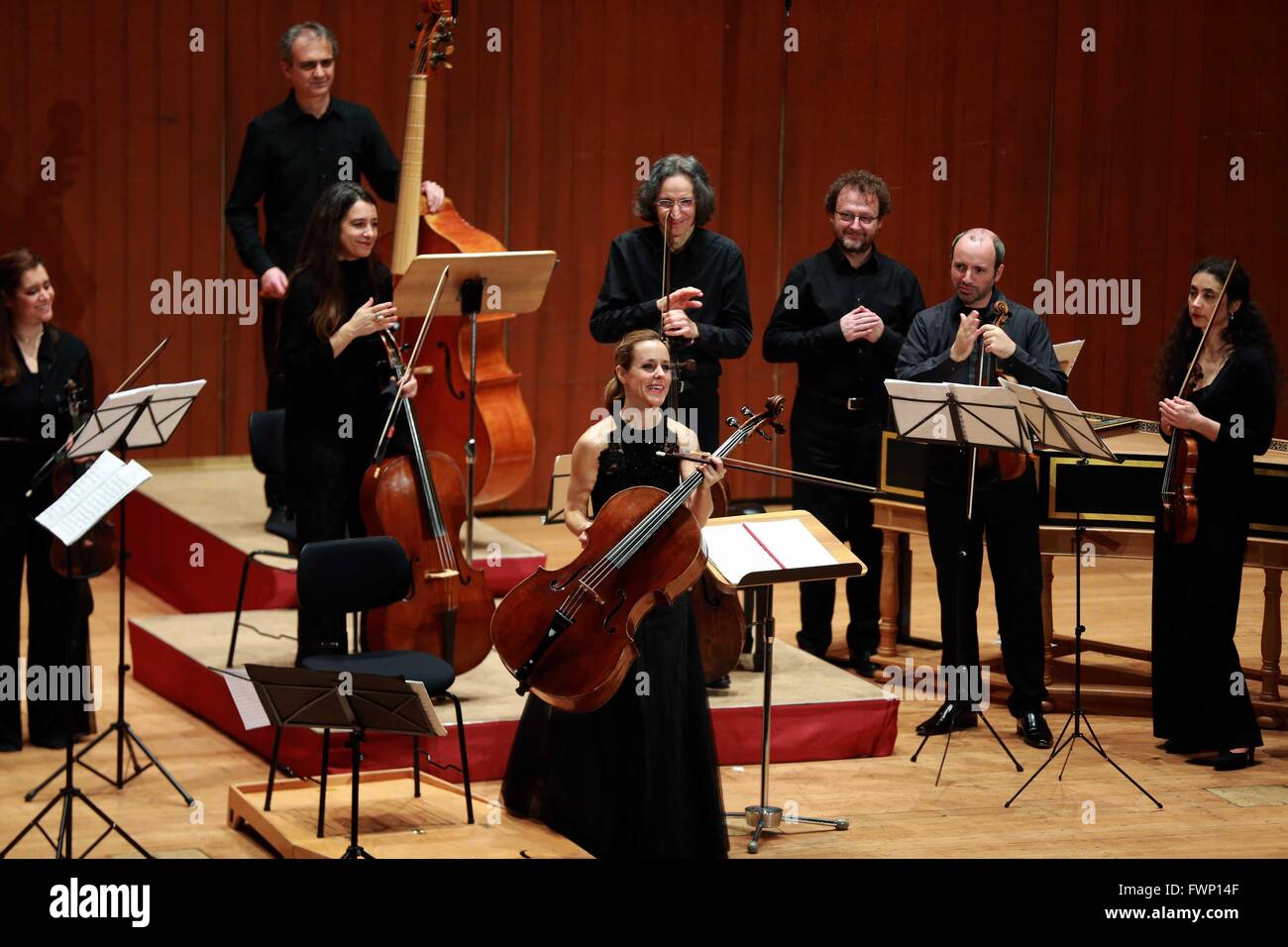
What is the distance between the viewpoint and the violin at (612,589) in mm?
4234

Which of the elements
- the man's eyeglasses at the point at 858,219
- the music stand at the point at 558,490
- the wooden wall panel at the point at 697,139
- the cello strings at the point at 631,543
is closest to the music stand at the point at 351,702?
the cello strings at the point at 631,543

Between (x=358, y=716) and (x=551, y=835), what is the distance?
0.60m

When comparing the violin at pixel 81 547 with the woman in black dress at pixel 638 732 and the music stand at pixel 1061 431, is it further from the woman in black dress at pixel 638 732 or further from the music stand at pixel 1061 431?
the music stand at pixel 1061 431

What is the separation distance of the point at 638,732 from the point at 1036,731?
181 centimetres

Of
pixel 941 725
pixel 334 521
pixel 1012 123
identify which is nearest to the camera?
pixel 334 521

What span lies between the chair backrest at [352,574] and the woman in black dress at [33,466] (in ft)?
2.58

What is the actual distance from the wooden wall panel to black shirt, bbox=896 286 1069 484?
327 centimetres

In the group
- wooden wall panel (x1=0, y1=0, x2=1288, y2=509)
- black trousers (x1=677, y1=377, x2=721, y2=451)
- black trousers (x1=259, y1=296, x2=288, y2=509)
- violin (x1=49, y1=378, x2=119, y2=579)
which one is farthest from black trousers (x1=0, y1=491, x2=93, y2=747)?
wooden wall panel (x1=0, y1=0, x2=1288, y2=509)

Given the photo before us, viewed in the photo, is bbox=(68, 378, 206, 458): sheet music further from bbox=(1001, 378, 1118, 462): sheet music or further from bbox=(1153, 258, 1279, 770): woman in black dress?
bbox=(1153, 258, 1279, 770): woman in black dress

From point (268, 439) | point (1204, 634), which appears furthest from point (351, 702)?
point (1204, 634)

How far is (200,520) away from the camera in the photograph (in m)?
7.02

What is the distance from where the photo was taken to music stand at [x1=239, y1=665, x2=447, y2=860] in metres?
4.15
